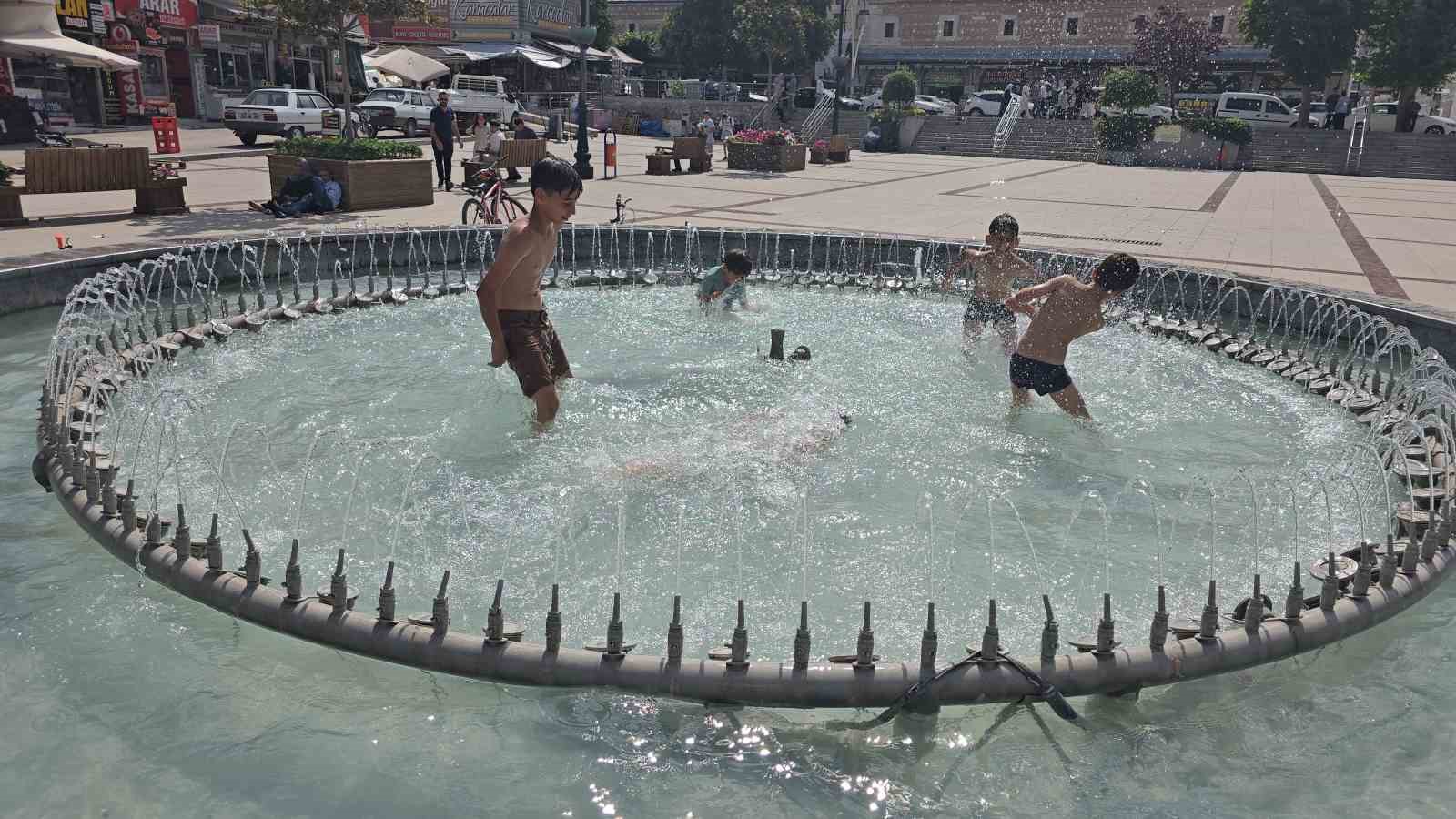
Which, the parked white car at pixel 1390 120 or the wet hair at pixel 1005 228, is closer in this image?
the wet hair at pixel 1005 228

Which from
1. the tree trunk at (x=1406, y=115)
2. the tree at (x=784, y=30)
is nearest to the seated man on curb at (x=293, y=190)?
the tree trunk at (x=1406, y=115)

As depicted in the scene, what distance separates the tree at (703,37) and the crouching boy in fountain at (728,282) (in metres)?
53.5

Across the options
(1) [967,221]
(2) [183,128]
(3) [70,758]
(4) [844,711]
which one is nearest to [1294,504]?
(4) [844,711]

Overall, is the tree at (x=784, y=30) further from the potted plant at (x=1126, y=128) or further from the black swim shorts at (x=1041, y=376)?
the black swim shorts at (x=1041, y=376)

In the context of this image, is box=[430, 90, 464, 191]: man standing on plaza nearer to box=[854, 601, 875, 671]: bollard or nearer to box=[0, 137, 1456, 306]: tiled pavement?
box=[0, 137, 1456, 306]: tiled pavement

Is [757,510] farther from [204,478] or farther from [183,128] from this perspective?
[183,128]

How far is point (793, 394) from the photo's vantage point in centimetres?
667

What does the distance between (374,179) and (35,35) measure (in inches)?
287

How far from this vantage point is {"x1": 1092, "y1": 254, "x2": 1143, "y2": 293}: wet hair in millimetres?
5562

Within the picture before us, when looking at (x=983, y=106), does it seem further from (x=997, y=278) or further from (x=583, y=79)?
(x=997, y=278)

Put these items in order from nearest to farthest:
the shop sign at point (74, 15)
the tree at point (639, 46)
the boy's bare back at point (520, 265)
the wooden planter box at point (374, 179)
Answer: the boy's bare back at point (520, 265) → the wooden planter box at point (374, 179) → the shop sign at point (74, 15) → the tree at point (639, 46)

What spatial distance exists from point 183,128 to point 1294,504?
109 ft

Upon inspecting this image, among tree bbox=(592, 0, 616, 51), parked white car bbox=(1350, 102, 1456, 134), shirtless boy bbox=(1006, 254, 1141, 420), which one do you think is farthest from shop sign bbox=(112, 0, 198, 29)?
parked white car bbox=(1350, 102, 1456, 134)

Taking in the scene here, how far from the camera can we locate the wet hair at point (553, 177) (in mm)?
5090
